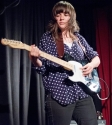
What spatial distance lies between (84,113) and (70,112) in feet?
0.29

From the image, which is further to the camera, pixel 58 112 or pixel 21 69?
pixel 21 69

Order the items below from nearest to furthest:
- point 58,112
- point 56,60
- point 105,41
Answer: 1. point 58,112
2. point 56,60
3. point 105,41

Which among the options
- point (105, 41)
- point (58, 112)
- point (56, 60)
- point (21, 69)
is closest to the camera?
point (58, 112)

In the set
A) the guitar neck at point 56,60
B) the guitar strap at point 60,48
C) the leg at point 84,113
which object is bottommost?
the leg at point 84,113

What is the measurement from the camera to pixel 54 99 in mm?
1640

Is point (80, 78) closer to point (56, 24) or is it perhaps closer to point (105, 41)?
point (56, 24)

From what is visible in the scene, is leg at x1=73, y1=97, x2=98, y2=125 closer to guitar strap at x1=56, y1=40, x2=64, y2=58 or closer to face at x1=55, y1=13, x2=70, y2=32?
guitar strap at x1=56, y1=40, x2=64, y2=58

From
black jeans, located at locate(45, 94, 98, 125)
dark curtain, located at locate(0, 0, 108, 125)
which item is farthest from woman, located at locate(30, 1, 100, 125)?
dark curtain, located at locate(0, 0, 108, 125)

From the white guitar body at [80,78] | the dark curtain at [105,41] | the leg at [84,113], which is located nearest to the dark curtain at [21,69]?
the dark curtain at [105,41]

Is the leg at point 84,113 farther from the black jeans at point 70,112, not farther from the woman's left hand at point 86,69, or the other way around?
the woman's left hand at point 86,69

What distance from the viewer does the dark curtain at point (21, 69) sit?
3.06 m

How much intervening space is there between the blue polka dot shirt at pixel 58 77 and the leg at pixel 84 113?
38mm

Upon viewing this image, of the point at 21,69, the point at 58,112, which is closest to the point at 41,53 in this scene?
the point at 58,112

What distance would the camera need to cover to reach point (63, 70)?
177 centimetres
